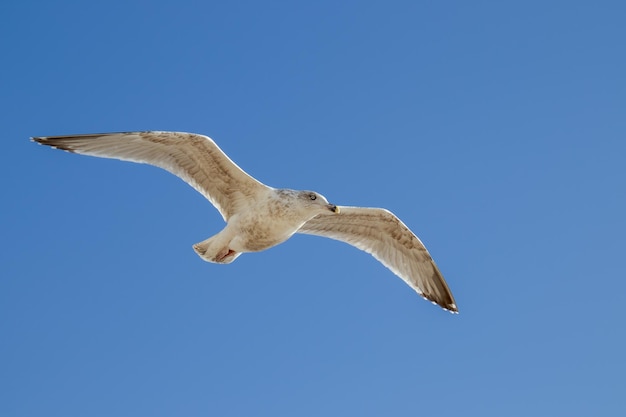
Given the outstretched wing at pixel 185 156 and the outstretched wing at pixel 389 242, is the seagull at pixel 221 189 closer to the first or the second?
the outstretched wing at pixel 185 156

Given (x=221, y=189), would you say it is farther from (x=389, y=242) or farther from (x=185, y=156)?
(x=389, y=242)

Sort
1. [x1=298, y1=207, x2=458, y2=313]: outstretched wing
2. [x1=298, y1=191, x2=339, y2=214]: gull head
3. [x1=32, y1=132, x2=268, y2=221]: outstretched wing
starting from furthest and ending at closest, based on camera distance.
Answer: [x1=298, y1=207, x2=458, y2=313]: outstretched wing, [x1=32, y1=132, x2=268, y2=221]: outstretched wing, [x1=298, y1=191, x2=339, y2=214]: gull head

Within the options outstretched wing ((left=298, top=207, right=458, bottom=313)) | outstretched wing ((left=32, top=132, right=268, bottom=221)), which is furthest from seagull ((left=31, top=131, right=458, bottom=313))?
outstretched wing ((left=298, top=207, right=458, bottom=313))

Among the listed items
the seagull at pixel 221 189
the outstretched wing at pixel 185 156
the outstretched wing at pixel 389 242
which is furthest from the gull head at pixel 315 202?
the outstretched wing at pixel 389 242

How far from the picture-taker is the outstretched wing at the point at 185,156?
31.9 feet

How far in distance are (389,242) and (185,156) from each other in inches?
138

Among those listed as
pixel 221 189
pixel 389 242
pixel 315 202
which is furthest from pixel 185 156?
pixel 389 242

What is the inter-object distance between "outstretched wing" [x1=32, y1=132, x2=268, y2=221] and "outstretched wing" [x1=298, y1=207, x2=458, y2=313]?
1.69 metres

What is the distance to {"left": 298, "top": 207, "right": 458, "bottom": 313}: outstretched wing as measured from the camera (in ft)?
37.4

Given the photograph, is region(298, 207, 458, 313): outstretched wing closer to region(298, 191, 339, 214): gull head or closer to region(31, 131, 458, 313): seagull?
region(31, 131, 458, 313): seagull

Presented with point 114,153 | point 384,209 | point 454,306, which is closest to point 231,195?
point 114,153

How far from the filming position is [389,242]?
38.5 ft

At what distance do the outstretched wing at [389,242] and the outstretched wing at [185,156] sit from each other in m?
1.69

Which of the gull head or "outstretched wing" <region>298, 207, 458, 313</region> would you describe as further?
"outstretched wing" <region>298, 207, 458, 313</region>
